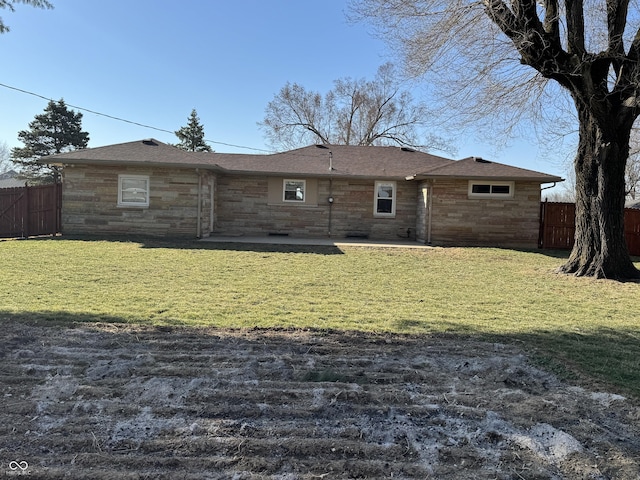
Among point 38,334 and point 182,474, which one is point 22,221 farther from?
point 182,474

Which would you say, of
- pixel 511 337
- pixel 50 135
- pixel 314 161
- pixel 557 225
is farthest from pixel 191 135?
pixel 511 337

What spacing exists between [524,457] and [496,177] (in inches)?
554

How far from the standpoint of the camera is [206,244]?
13.6m

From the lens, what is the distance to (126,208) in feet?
48.9

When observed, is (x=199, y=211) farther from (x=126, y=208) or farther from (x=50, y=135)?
(x=50, y=135)

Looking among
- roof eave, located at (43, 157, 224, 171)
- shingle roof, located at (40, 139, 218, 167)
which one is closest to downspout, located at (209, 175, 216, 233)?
shingle roof, located at (40, 139, 218, 167)

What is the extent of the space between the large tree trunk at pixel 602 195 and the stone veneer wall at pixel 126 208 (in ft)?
36.6

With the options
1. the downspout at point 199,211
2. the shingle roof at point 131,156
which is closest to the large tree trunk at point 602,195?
the shingle roof at point 131,156

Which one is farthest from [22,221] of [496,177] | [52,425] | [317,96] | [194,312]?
[317,96]

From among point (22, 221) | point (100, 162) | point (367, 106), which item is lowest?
point (22, 221)

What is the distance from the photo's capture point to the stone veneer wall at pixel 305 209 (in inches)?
669

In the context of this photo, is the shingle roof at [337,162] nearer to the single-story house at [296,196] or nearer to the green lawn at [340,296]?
the single-story house at [296,196]

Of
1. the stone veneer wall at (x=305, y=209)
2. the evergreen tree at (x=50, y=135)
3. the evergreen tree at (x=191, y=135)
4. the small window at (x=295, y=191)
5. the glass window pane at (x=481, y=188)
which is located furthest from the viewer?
the evergreen tree at (x=191, y=135)

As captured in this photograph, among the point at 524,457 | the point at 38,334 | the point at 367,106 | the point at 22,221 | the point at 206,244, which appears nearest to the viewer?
the point at 524,457
